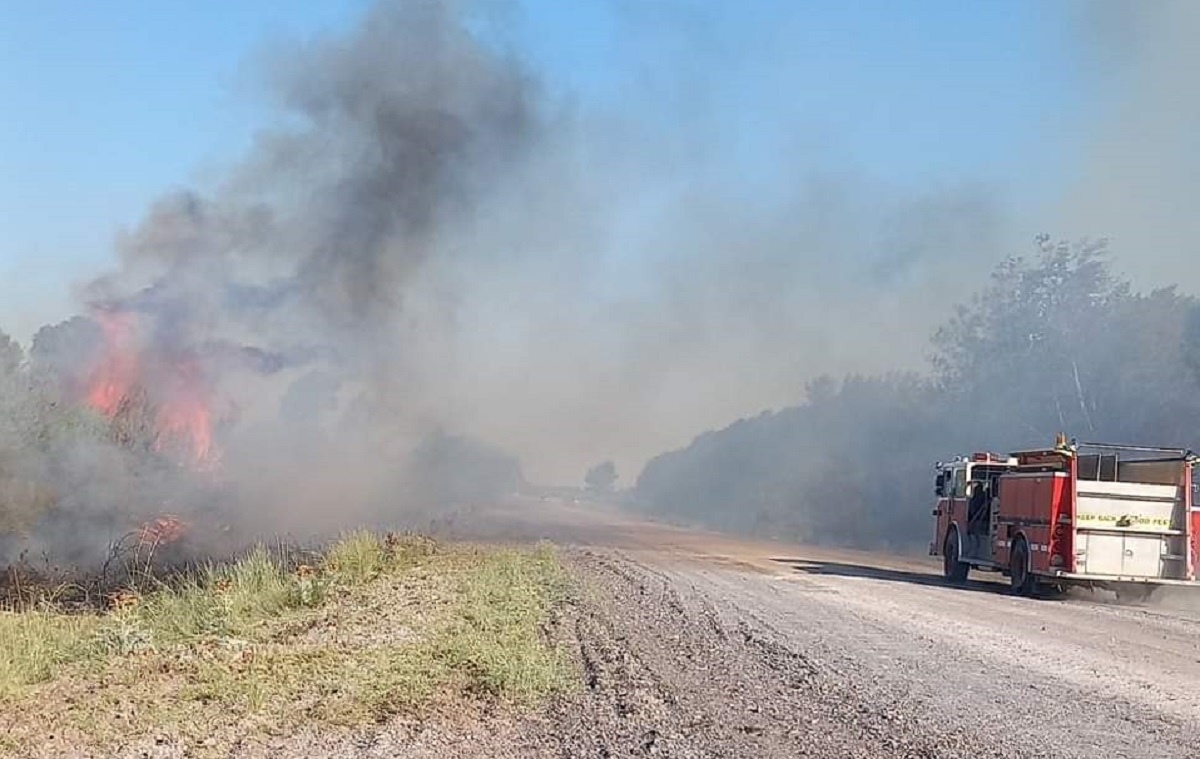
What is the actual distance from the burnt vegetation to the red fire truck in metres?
17.2

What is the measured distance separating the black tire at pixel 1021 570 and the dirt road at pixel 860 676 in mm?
1668

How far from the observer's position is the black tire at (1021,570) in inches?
907

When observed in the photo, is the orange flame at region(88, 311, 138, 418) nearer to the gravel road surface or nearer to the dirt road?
the dirt road

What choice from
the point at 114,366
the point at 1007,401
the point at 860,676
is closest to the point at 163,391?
the point at 114,366

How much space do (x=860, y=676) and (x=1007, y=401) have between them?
1644 inches

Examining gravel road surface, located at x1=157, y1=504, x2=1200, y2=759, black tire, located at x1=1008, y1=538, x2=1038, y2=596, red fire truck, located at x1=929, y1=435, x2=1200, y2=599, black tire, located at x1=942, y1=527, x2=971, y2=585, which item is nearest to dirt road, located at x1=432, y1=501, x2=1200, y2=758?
gravel road surface, located at x1=157, y1=504, x2=1200, y2=759

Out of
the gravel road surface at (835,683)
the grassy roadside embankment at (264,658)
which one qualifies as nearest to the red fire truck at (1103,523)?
the gravel road surface at (835,683)

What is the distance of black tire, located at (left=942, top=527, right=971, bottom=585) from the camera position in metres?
27.0

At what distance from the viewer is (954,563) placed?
2727 cm

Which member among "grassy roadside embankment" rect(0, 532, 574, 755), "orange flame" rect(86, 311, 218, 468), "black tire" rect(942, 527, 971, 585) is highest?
"orange flame" rect(86, 311, 218, 468)

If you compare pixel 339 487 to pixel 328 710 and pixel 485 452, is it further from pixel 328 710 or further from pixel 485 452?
pixel 328 710

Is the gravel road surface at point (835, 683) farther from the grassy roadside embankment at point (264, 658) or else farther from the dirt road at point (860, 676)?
the grassy roadside embankment at point (264, 658)

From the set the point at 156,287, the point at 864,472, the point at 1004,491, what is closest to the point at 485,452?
the point at 864,472

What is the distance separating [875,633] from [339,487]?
29.6 m
